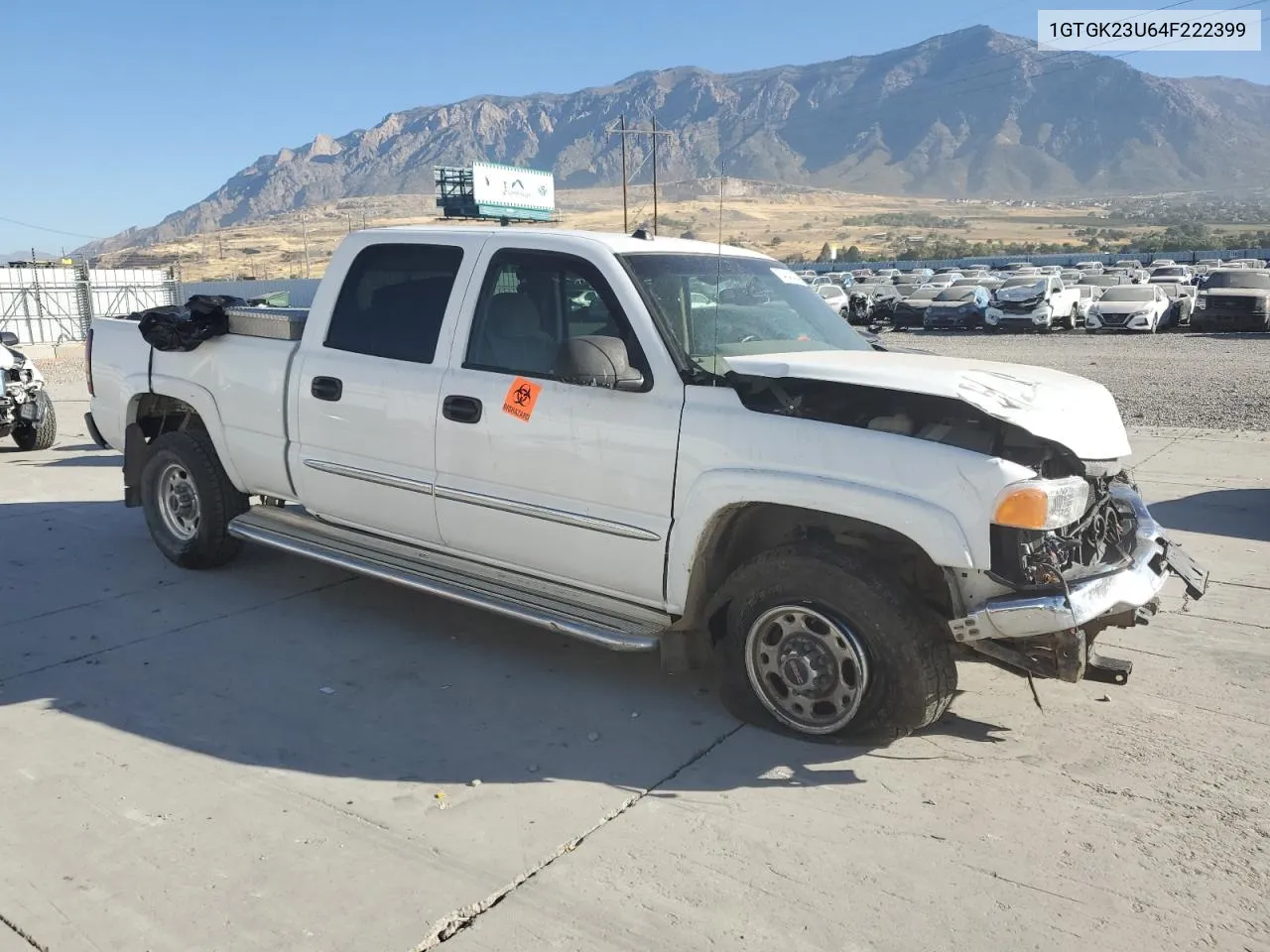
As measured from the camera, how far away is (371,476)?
16.9ft

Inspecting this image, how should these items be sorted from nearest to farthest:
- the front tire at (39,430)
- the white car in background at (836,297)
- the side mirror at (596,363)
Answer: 1. the side mirror at (596,363)
2. the front tire at (39,430)
3. the white car in background at (836,297)

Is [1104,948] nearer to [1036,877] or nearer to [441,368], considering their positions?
[1036,877]

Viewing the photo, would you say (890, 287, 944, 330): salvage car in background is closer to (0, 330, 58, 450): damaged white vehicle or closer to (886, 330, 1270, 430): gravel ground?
(886, 330, 1270, 430): gravel ground

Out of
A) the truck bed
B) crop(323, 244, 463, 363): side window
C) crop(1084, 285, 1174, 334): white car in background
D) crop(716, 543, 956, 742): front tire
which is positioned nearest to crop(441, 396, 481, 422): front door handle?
crop(323, 244, 463, 363): side window

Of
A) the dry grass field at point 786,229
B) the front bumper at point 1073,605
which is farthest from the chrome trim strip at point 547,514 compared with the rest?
the dry grass field at point 786,229

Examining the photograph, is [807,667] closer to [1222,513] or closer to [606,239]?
[606,239]

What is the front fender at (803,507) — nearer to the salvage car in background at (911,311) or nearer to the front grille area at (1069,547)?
the front grille area at (1069,547)

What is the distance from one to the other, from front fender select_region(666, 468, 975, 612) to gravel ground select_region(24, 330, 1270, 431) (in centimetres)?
738

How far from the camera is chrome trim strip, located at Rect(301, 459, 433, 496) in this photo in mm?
4957

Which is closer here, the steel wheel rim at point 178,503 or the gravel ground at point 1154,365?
the steel wheel rim at point 178,503

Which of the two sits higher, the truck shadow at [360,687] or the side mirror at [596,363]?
the side mirror at [596,363]

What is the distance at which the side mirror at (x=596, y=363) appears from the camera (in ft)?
13.3

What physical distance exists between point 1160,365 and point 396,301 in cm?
1816

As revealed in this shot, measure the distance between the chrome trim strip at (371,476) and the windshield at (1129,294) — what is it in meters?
28.2
